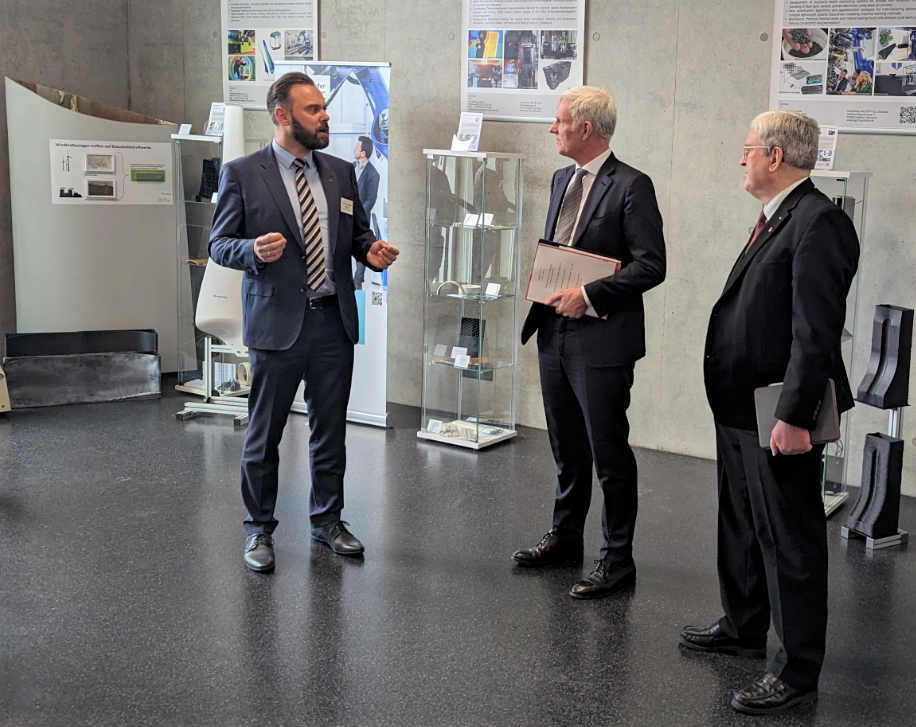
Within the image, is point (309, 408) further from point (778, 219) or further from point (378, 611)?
point (778, 219)

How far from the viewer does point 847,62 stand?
504 cm

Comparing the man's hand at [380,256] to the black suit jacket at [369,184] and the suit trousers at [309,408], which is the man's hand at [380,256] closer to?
the suit trousers at [309,408]

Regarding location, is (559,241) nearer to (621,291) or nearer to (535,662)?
(621,291)

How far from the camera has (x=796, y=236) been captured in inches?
111

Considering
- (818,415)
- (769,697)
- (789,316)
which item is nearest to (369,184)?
(789,316)

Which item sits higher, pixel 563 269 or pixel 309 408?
pixel 563 269

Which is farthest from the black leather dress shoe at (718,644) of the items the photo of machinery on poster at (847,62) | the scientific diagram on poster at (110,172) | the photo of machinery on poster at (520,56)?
the scientific diagram on poster at (110,172)

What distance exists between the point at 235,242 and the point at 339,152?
2403 mm

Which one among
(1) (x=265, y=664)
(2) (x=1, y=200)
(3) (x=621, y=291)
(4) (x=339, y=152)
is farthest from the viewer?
(2) (x=1, y=200)

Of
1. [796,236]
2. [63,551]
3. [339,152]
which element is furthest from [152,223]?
[796,236]

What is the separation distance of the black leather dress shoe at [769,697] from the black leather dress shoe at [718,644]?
0.32 metres

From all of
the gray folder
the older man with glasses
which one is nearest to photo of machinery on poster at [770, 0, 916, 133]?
the older man with glasses

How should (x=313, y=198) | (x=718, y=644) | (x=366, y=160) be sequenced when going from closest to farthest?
1. (x=718, y=644)
2. (x=313, y=198)
3. (x=366, y=160)

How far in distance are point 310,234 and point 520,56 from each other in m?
2.50
